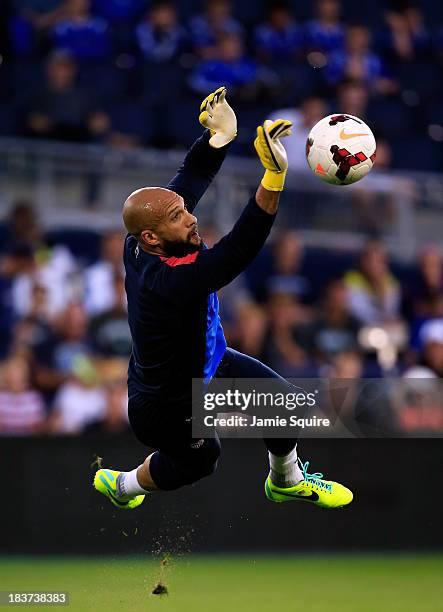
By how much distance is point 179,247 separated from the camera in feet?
22.4

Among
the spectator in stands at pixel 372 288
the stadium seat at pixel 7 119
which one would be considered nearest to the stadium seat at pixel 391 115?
the spectator in stands at pixel 372 288

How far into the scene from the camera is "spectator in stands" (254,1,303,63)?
48.5 feet

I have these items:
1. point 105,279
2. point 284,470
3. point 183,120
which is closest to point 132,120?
point 183,120

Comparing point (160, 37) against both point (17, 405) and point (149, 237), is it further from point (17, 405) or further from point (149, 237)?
point (149, 237)

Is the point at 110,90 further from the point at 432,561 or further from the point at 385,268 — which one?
the point at 432,561

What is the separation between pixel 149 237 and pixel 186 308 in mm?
441

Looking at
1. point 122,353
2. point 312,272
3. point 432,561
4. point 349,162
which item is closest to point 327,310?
point 312,272

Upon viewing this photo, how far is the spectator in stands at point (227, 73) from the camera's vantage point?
1388 cm

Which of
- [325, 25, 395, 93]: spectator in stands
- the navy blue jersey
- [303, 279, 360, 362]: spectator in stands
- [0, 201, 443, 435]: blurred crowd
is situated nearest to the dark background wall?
[0, 201, 443, 435]: blurred crowd

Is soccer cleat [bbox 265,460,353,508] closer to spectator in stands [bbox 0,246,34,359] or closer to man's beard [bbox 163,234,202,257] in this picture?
man's beard [bbox 163,234,202,257]

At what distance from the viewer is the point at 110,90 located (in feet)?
45.7

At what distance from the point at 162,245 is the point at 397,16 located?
9.89 m

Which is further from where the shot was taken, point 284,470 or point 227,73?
point 227,73

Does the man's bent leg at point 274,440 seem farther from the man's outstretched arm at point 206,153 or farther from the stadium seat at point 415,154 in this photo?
the stadium seat at point 415,154
